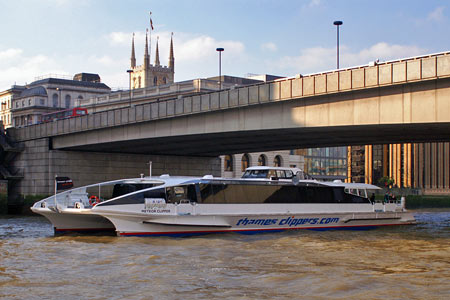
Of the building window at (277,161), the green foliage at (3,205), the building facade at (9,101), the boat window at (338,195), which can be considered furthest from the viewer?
the building facade at (9,101)

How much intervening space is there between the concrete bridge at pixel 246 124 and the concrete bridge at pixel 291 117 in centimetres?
5

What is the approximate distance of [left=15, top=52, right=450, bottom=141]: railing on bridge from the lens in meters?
26.5

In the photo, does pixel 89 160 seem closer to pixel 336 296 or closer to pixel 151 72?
pixel 336 296

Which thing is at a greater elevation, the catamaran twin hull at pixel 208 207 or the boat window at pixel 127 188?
the boat window at pixel 127 188

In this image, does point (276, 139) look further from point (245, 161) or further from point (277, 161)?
point (277, 161)

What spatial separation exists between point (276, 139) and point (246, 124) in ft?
20.8

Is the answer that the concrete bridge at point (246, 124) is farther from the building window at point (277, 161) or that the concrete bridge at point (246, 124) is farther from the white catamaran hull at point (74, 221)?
the building window at point (277, 161)

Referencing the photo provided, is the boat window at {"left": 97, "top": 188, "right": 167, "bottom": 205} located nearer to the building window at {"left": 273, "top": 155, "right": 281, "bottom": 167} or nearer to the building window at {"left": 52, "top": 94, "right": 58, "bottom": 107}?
the building window at {"left": 273, "top": 155, "right": 281, "bottom": 167}

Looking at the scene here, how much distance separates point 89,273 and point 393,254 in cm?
1099

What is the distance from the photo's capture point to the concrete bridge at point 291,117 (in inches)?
1063

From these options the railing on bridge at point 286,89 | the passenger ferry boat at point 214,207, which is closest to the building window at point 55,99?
the railing on bridge at point 286,89

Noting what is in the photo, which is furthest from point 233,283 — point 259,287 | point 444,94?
point 444,94

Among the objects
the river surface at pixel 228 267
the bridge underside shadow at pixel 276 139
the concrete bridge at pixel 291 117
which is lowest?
the river surface at pixel 228 267

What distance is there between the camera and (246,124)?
114 ft
